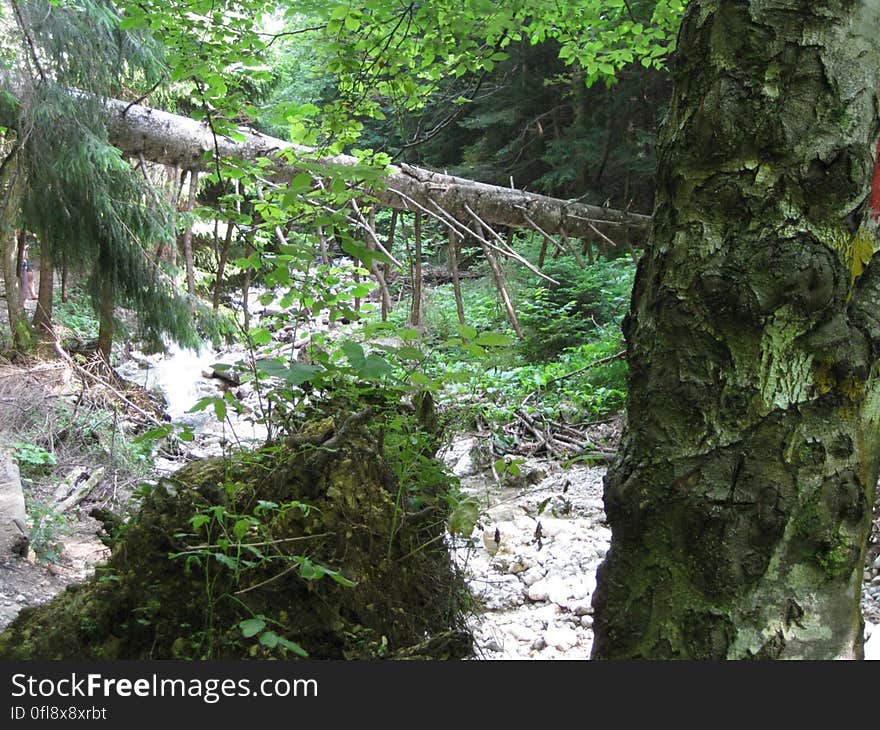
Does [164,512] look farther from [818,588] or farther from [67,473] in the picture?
[67,473]

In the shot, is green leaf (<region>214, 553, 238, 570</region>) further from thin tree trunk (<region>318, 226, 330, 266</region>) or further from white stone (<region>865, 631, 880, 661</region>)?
white stone (<region>865, 631, 880, 661</region>)

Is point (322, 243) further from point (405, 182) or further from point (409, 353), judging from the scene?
point (405, 182)

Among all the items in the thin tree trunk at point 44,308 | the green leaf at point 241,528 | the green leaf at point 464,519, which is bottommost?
the green leaf at point 464,519

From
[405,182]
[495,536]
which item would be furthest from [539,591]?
[405,182]

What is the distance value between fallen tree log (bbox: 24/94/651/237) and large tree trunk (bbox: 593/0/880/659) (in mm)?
3775

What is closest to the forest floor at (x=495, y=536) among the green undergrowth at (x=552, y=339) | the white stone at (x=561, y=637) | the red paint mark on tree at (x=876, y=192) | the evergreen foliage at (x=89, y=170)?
the white stone at (x=561, y=637)

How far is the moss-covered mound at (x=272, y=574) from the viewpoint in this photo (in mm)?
1632

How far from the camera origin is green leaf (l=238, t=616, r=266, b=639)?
→ 57.1 inches

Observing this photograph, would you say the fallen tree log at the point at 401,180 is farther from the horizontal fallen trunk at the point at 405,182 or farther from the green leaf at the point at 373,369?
the green leaf at the point at 373,369

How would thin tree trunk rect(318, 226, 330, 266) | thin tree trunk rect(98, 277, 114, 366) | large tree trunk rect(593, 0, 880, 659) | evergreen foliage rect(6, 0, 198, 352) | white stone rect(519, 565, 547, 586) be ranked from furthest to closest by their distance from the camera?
thin tree trunk rect(98, 277, 114, 366) < evergreen foliage rect(6, 0, 198, 352) < white stone rect(519, 565, 547, 586) < thin tree trunk rect(318, 226, 330, 266) < large tree trunk rect(593, 0, 880, 659)

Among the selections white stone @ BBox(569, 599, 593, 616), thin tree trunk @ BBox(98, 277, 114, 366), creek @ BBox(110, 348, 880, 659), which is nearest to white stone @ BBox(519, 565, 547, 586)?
creek @ BBox(110, 348, 880, 659)

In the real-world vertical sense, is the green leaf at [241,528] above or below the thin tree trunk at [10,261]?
below

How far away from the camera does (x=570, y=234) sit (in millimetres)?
7453

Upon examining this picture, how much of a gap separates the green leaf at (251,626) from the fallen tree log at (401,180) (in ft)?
Answer: 13.0
